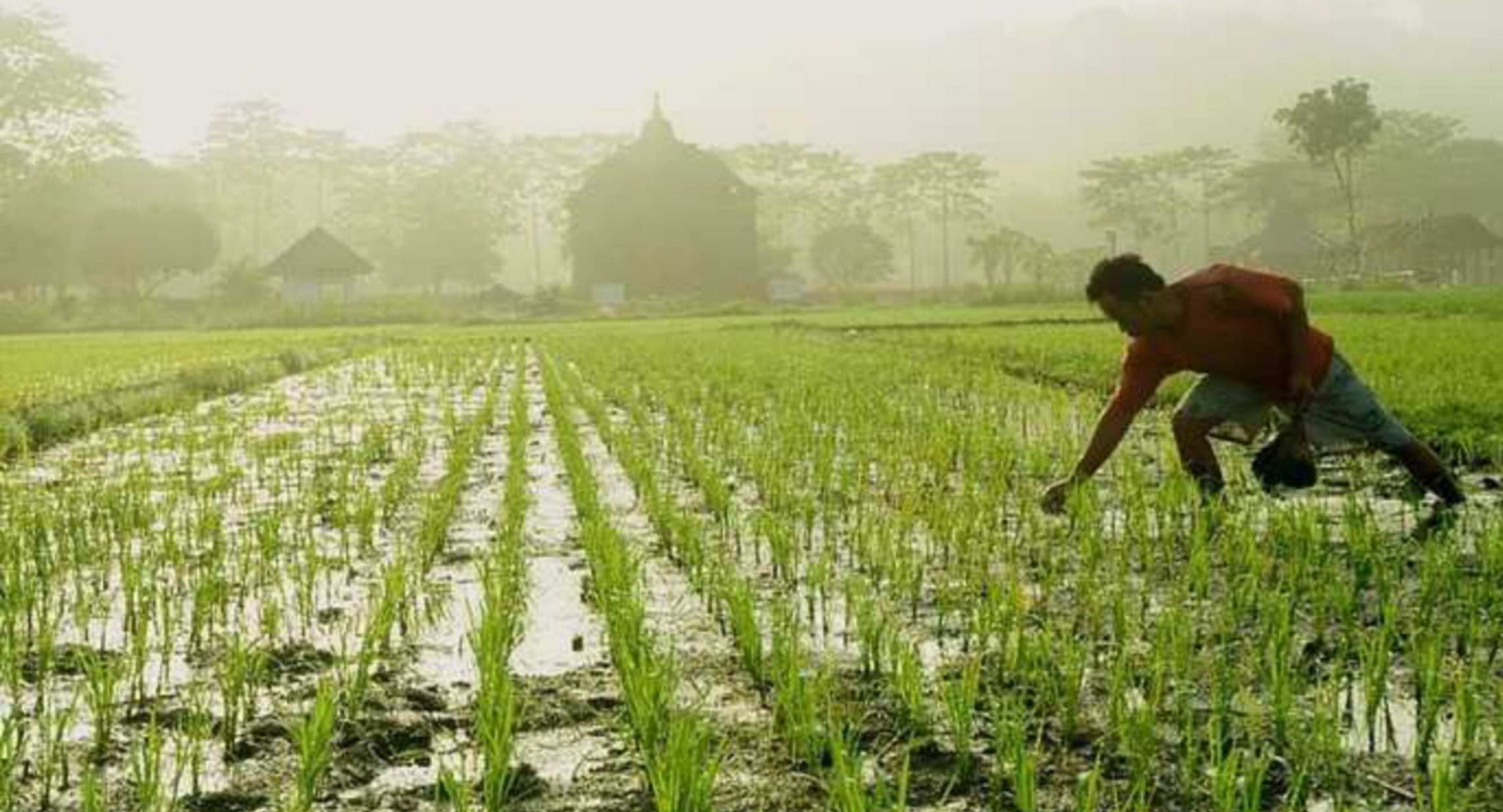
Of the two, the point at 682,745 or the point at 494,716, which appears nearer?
the point at 682,745

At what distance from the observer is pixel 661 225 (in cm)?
4203

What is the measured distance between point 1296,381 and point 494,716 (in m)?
3.00

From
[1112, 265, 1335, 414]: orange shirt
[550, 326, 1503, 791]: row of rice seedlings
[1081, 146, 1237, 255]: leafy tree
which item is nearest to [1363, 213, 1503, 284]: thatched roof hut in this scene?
[1081, 146, 1237, 255]: leafy tree

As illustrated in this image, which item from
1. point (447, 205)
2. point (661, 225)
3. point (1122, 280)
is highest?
point (447, 205)

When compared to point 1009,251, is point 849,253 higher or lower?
higher

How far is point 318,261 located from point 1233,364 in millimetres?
39905

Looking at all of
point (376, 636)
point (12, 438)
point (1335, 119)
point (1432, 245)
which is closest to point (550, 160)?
point (1335, 119)

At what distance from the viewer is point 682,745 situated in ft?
6.20

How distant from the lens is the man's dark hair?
397 centimetres

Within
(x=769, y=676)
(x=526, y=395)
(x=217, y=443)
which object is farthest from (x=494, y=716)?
(x=526, y=395)

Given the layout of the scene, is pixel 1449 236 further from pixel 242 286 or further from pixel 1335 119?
pixel 242 286

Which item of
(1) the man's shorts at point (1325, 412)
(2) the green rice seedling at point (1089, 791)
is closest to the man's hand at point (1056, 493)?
(1) the man's shorts at point (1325, 412)

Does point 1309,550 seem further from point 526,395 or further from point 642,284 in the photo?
point 642,284

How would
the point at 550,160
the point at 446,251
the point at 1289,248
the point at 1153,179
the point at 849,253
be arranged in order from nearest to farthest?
the point at 1289,248 < the point at 446,251 < the point at 849,253 < the point at 550,160 < the point at 1153,179
